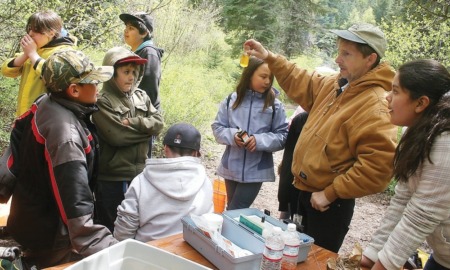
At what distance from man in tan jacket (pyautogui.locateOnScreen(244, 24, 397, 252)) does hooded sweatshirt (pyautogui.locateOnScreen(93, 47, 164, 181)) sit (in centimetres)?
115

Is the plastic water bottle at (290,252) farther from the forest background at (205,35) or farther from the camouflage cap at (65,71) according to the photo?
the forest background at (205,35)

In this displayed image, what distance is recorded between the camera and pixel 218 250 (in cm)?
155

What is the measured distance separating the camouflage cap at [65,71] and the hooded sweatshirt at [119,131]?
76 centimetres

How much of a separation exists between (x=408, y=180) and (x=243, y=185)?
5.50 ft

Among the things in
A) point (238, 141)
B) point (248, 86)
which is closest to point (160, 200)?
point (238, 141)

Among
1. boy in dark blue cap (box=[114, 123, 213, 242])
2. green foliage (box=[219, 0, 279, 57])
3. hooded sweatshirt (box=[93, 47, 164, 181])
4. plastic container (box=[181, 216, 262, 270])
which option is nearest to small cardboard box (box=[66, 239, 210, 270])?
plastic container (box=[181, 216, 262, 270])

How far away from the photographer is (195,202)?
199cm

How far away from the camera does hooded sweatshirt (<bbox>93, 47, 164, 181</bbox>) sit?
258 centimetres

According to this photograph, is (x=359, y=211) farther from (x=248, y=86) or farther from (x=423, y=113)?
(x=423, y=113)

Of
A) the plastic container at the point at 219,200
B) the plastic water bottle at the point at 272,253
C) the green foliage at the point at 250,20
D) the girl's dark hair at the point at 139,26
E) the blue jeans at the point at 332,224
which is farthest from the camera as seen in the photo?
the green foliage at the point at 250,20

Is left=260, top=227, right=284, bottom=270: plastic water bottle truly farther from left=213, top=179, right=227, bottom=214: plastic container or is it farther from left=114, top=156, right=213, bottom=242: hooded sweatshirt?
left=213, top=179, right=227, bottom=214: plastic container

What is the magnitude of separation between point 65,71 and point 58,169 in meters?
0.47

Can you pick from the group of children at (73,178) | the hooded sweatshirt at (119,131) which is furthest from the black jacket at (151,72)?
the group of children at (73,178)

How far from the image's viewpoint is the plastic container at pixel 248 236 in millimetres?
1605
